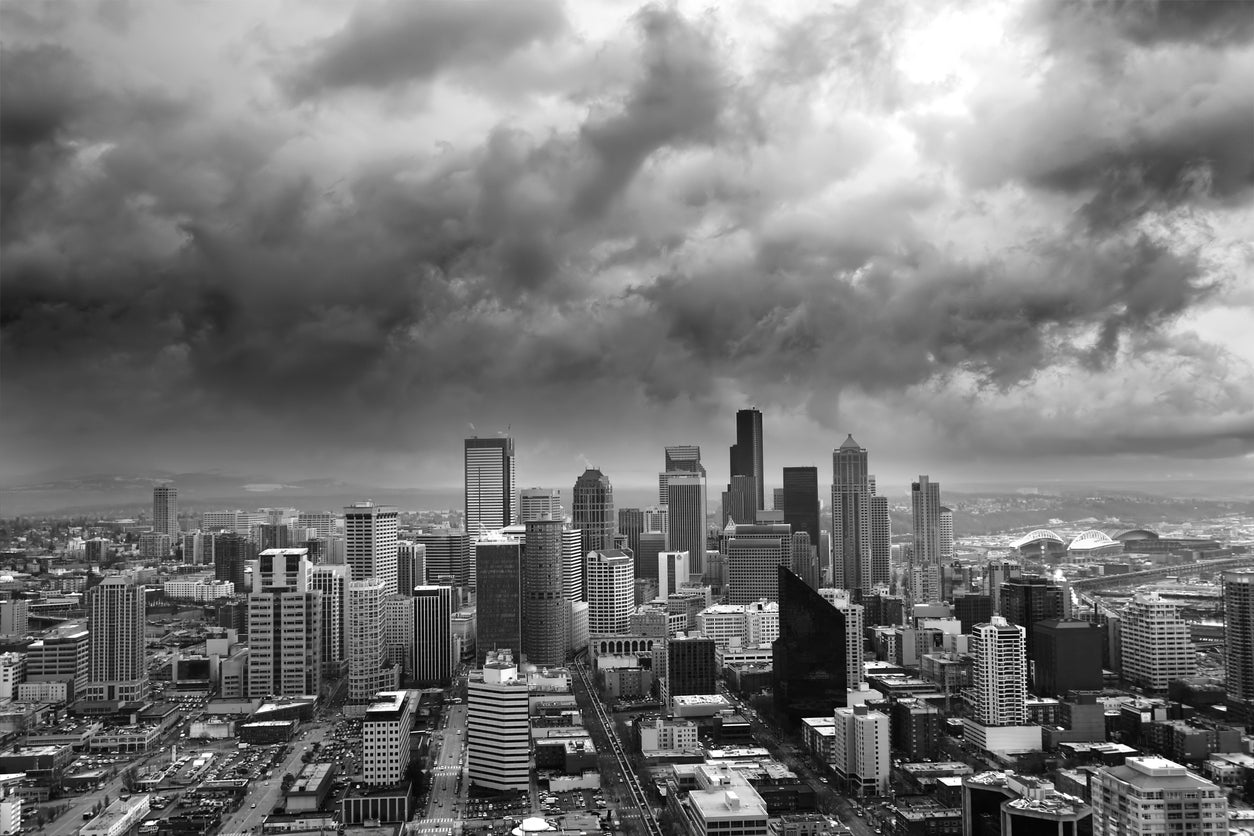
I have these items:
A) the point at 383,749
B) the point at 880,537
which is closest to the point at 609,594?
the point at 383,749

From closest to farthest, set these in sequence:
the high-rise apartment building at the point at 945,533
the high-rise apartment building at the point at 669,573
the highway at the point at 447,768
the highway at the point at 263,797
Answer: the highway at the point at 263,797, the highway at the point at 447,768, the high-rise apartment building at the point at 945,533, the high-rise apartment building at the point at 669,573

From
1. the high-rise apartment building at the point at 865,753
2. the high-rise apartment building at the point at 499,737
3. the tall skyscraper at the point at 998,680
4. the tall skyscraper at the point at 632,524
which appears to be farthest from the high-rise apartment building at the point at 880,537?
the high-rise apartment building at the point at 499,737

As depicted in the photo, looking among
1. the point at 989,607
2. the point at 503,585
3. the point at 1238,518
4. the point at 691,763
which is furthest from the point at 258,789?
the point at 1238,518

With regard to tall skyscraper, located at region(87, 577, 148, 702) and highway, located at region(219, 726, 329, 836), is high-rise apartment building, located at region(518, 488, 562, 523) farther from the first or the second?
highway, located at region(219, 726, 329, 836)

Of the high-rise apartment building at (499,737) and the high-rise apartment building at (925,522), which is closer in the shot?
the high-rise apartment building at (499,737)

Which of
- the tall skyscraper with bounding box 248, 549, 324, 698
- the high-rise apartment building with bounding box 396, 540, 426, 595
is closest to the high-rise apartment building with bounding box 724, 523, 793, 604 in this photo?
the high-rise apartment building with bounding box 396, 540, 426, 595

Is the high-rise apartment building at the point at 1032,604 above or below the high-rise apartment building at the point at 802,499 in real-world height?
below

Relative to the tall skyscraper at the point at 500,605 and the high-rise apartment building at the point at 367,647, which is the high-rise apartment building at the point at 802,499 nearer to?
the tall skyscraper at the point at 500,605

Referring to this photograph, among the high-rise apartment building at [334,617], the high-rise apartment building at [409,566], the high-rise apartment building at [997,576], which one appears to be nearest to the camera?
the high-rise apartment building at [334,617]
